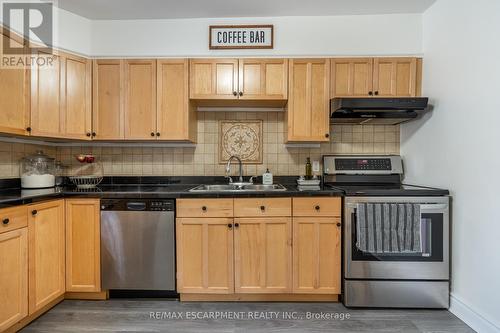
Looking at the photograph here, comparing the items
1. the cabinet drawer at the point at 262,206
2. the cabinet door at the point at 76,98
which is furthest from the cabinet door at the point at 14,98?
the cabinet drawer at the point at 262,206

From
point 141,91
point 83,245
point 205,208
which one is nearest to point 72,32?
point 141,91

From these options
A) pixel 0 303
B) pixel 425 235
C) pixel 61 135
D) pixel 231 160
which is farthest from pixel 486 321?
pixel 61 135

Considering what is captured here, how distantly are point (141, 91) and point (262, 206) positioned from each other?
153cm

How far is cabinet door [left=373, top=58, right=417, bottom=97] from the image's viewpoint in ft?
8.11

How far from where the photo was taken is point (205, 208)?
7.20 feet

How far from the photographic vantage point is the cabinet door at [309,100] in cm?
249

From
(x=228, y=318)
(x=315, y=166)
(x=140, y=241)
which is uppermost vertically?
(x=315, y=166)

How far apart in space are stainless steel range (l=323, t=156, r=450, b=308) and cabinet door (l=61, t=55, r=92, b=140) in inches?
93.5

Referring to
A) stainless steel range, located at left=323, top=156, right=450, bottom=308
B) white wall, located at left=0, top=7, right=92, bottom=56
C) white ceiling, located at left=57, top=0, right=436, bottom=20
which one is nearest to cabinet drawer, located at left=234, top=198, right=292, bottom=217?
stainless steel range, located at left=323, top=156, right=450, bottom=308

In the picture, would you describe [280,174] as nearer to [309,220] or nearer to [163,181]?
[309,220]

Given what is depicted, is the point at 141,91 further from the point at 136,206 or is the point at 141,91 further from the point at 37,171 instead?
the point at 37,171

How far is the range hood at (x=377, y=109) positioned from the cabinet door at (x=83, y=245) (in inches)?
85.3

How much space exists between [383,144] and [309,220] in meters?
1.28

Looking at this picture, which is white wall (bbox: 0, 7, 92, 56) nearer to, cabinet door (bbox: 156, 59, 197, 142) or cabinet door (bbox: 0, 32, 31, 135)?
cabinet door (bbox: 0, 32, 31, 135)
